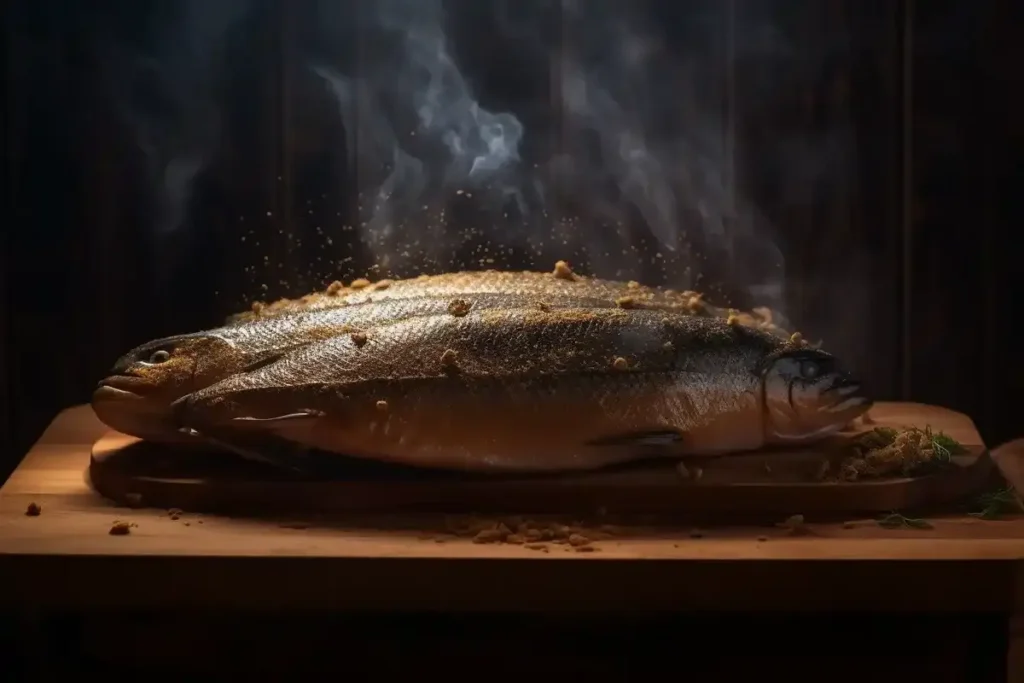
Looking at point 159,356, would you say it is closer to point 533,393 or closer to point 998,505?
point 533,393

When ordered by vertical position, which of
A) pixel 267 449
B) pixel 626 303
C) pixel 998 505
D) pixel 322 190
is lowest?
pixel 998 505

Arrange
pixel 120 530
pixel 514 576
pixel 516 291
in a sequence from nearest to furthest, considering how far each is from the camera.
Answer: pixel 514 576 → pixel 120 530 → pixel 516 291

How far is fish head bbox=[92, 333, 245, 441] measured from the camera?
5.16ft

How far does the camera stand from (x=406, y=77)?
2027 millimetres

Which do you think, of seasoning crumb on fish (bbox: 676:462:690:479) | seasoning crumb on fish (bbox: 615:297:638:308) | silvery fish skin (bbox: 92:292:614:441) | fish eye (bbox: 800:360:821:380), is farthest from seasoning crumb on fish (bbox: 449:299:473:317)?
fish eye (bbox: 800:360:821:380)

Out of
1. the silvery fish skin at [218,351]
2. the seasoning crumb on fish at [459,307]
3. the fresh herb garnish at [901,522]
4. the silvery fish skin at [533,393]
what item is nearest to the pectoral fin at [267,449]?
the silvery fish skin at [533,393]

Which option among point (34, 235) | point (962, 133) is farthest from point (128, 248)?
point (962, 133)

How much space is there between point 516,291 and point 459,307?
0.42 feet

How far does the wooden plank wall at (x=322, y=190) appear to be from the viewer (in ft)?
6.70

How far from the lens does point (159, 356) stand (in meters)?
1.62

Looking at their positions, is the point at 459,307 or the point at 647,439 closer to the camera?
the point at 647,439

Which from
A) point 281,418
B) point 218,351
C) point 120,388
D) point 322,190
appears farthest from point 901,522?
point 322,190

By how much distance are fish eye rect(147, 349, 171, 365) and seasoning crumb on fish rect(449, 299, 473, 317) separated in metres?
0.39

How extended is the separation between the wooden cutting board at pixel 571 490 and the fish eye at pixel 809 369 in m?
0.10
